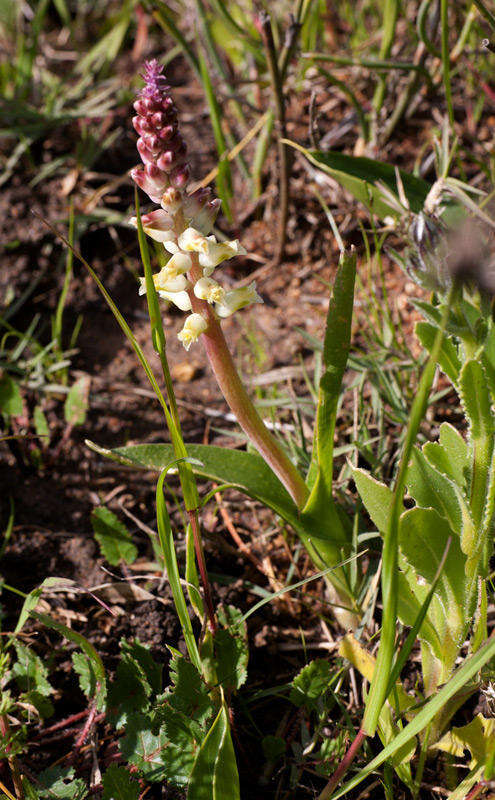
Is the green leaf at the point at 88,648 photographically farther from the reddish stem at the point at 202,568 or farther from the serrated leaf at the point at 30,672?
the reddish stem at the point at 202,568

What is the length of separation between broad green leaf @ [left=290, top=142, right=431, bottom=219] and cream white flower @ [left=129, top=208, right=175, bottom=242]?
80 centimetres

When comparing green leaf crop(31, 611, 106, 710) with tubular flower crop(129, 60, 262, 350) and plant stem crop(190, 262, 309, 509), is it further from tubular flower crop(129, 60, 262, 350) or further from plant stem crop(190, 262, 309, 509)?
tubular flower crop(129, 60, 262, 350)

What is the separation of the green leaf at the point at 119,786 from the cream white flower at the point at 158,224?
1086 millimetres

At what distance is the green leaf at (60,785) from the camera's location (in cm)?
152

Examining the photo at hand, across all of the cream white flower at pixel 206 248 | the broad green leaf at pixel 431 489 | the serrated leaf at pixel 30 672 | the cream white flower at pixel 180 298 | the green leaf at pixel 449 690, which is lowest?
the serrated leaf at pixel 30 672

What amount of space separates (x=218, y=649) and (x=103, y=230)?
6.99 ft

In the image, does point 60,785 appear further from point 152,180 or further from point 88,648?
point 152,180

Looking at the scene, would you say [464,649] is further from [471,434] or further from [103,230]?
[103,230]

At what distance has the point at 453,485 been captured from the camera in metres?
1.40

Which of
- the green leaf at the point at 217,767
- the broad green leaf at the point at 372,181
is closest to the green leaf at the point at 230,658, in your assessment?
the green leaf at the point at 217,767

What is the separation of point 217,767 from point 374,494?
60 cm

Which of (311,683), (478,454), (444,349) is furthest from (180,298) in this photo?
(311,683)

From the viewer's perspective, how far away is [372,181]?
6.84ft

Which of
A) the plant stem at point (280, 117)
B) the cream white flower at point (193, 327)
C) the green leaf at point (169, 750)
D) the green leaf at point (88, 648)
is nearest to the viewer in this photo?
the cream white flower at point (193, 327)
